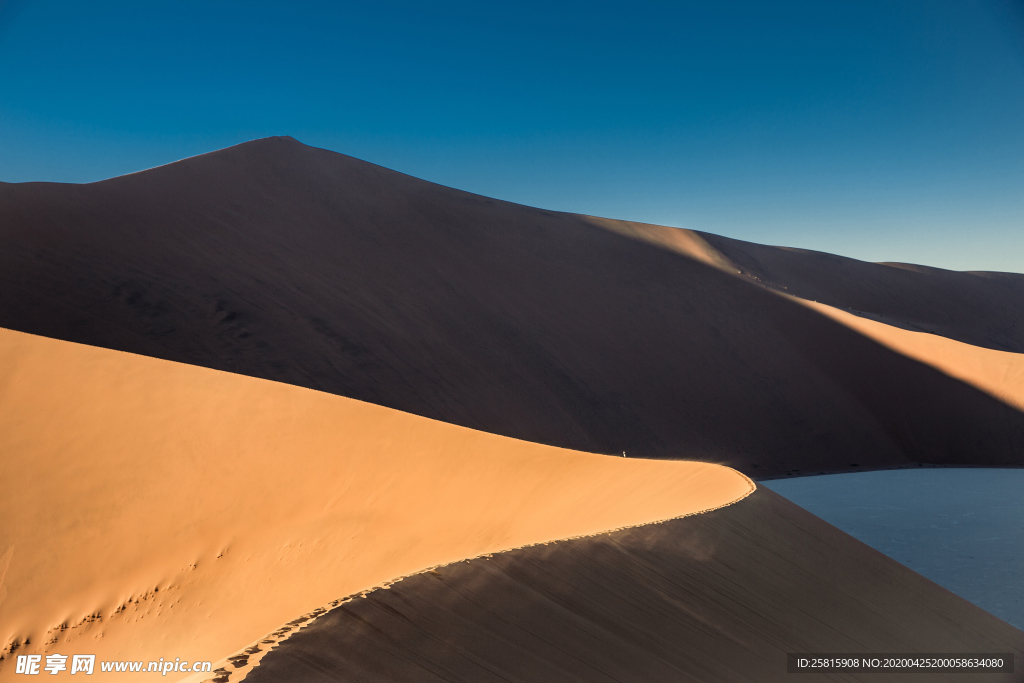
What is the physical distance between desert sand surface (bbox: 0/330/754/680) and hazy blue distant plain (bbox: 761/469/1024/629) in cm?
320

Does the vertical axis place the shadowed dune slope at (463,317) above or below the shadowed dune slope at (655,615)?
above

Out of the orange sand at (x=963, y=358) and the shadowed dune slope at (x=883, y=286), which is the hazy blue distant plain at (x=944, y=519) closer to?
the orange sand at (x=963, y=358)

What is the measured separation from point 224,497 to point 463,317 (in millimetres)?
8166

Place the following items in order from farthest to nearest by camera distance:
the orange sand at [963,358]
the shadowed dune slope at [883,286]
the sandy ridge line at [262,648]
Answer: the shadowed dune slope at [883,286], the orange sand at [963,358], the sandy ridge line at [262,648]

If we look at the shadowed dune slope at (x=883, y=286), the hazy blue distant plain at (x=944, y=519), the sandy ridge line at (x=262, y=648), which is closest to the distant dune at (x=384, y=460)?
the sandy ridge line at (x=262, y=648)

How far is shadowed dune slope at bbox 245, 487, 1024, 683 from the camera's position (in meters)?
2.30

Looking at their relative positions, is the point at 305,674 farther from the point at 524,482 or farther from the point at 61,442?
the point at 61,442

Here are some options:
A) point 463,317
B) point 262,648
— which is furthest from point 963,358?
point 262,648

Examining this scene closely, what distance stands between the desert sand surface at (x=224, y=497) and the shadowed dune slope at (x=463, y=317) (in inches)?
85.2

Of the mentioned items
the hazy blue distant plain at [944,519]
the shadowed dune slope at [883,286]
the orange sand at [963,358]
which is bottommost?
the hazy blue distant plain at [944,519]

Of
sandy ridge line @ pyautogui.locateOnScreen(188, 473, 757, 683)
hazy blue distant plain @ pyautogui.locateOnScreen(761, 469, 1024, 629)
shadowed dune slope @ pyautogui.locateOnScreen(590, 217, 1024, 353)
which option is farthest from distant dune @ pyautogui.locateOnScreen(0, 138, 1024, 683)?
shadowed dune slope @ pyautogui.locateOnScreen(590, 217, 1024, 353)

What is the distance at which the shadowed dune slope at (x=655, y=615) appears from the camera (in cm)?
230

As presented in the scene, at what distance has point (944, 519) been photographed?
900 cm

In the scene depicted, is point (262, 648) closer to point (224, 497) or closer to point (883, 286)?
point (224, 497)
